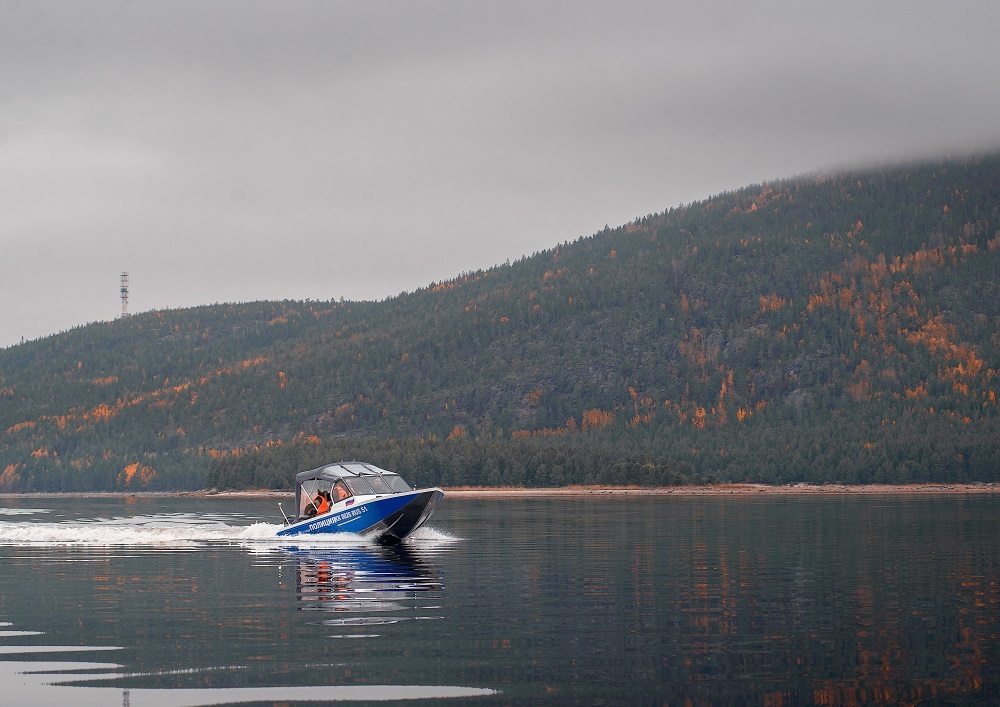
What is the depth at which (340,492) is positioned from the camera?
76.3 m

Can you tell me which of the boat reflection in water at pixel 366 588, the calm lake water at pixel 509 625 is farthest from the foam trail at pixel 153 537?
the boat reflection in water at pixel 366 588

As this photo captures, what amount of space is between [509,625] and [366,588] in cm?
1210

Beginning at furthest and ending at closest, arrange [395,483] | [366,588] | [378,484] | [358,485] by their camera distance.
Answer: [395,483]
[358,485]
[378,484]
[366,588]

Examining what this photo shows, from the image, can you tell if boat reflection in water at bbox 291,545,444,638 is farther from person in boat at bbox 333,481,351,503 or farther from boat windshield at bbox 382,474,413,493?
person in boat at bbox 333,481,351,503

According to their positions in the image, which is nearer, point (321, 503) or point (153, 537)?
point (321, 503)

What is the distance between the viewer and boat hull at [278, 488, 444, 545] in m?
74.0

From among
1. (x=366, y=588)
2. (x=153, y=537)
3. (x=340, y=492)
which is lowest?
(x=366, y=588)

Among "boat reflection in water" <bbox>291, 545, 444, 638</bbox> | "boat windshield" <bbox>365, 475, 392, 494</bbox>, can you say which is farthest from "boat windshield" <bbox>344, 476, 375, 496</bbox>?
"boat reflection in water" <bbox>291, 545, 444, 638</bbox>

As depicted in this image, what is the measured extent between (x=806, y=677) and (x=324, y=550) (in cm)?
4422

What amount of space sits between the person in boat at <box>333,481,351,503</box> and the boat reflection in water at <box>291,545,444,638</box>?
28.5ft

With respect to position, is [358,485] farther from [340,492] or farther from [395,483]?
[395,483]

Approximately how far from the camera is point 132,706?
26094 mm

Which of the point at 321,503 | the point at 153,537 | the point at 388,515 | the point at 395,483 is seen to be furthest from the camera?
the point at 153,537

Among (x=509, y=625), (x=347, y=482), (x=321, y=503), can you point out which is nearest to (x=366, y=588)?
(x=509, y=625)
